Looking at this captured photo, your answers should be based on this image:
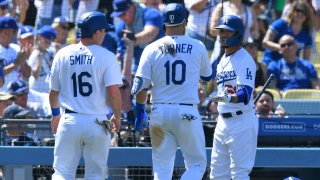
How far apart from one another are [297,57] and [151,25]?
6.58ft

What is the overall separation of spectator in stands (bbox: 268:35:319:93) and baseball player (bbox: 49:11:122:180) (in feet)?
14.7

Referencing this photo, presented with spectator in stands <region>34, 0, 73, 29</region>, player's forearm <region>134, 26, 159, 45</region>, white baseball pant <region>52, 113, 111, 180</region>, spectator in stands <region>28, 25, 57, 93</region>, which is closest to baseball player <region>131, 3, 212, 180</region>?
white baseball pant <region>52, 113, 111, 180</region>

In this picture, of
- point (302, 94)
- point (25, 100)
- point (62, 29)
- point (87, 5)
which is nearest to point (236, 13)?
point (302, 94)

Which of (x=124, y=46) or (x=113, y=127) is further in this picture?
(x=124, y=46)

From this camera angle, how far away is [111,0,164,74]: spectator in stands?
39.3 ft

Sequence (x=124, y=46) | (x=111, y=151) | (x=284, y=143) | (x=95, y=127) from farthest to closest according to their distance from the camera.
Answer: (x=124, y=46) → (x=284, y=143) → (x=111, y=151) → (x=95, y=127)

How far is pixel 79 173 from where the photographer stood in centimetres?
937

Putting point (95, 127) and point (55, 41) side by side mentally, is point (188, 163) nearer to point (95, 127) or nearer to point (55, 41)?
point (95, 127)

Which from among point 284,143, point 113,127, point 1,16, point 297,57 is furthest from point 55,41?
point 113,127

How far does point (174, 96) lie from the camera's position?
26.1 feet

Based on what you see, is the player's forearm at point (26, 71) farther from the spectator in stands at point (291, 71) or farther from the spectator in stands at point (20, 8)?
the spectator in stands at point (291, 71)

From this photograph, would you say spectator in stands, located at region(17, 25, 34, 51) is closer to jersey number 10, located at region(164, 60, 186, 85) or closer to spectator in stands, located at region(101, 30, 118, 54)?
spectator in stands, located at region(101, 30, 118, 54)

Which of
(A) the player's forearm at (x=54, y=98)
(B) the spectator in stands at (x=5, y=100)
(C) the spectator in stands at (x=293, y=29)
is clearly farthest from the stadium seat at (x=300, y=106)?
(A) the player's forearm at (x=54, y=98)

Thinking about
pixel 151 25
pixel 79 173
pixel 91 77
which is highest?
pixel 151 25
